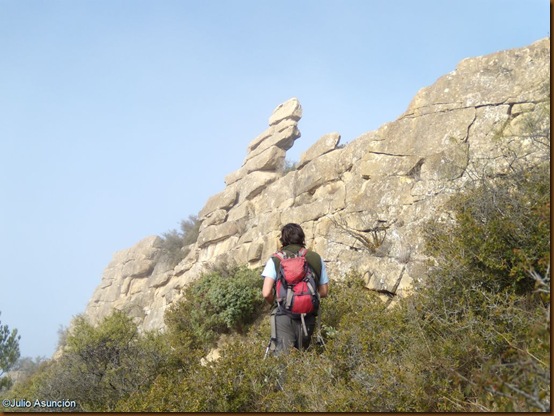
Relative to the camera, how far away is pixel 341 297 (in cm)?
1026

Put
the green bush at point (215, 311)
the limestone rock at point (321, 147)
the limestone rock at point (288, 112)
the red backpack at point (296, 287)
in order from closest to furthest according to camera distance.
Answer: the red backpack at point (296, 287), the green bush at point (215, 311), the limestone rock at point (321, 147), the limestone rock at point (288, 112)

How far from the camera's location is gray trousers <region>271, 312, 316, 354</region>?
6961mm

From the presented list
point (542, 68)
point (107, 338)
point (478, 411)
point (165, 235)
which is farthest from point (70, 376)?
point (165, 235)

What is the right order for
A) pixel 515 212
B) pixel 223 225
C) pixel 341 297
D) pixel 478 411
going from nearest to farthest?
1. pixel 478 411
2. pixel 515 212
3. pixel 341 297
4. pixel 223 225

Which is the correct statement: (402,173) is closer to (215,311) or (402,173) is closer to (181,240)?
(215,311)

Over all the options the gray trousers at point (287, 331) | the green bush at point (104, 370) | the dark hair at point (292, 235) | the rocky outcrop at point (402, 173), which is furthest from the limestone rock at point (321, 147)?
the gray trousers at point (287, 331)

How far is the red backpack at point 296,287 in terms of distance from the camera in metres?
6.71

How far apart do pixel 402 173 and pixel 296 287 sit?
8852 millimetres

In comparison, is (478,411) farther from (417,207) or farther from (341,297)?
(417,207)

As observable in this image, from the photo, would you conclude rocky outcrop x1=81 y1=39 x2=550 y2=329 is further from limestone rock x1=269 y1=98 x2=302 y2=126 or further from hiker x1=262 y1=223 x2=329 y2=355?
limestone rock x1=269 y1=98 x2=302 y2=126

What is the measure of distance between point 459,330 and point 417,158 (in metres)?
8.75

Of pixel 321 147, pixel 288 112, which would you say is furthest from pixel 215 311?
pixel 288 112

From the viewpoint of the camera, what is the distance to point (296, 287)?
6758 mm

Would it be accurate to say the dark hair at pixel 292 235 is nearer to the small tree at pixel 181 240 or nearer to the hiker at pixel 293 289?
the hiker at pixel 293 289
